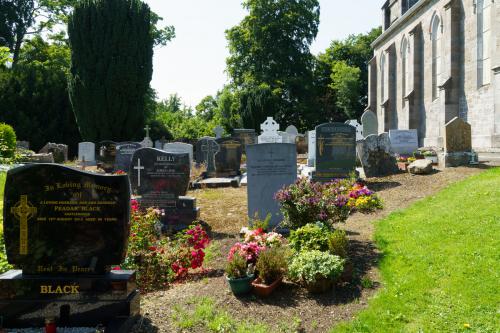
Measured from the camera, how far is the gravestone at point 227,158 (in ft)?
57.3

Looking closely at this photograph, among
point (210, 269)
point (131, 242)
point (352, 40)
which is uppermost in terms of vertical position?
point (352, 40)

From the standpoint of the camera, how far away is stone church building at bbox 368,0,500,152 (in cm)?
1872

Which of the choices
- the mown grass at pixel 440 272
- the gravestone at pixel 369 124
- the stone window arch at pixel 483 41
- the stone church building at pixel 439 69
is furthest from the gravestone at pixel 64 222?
the gravestone at pixel 369 124

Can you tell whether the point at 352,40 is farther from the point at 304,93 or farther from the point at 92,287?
the point at 92,287

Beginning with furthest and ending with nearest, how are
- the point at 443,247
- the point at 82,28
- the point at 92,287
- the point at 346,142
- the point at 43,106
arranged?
the point at 43,106 < the point at 82,28 < the point at 346,142 < the point at 443,247 < the point at 92,287

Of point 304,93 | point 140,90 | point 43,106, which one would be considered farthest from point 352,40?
point 43,106

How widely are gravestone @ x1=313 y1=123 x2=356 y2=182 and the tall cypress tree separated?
18859mm

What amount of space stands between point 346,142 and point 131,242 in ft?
27.2

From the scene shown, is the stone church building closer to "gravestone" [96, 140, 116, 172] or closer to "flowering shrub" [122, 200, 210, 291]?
"flowering shrub" [122, 200, 210, 291]

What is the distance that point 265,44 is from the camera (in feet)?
131

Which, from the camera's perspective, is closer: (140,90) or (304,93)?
(140,90)

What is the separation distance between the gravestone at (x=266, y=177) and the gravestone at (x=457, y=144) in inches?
284

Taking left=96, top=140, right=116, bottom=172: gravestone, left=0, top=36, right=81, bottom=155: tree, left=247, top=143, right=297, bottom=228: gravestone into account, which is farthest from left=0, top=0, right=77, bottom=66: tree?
left=247, top=143, right=297, bottom=228: gravestone

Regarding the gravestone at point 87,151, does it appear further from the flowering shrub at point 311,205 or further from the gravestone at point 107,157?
the flowering shrub at point 311,205
